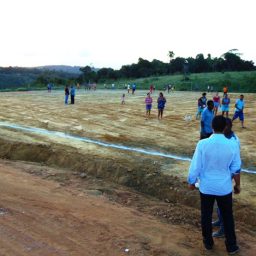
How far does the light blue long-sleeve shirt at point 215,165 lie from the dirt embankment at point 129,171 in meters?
2.00

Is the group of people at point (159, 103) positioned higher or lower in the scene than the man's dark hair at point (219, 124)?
lower

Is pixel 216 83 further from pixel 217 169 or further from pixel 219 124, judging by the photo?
pixel 217 169

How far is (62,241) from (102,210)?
1.63m

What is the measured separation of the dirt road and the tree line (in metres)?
74.4

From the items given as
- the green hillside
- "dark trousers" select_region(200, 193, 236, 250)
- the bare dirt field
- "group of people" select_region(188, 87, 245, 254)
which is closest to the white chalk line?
the bare dirt field

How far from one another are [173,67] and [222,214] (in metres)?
89.3

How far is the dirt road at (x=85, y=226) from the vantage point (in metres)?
6.12

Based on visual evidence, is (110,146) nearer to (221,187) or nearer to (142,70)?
(221,187)

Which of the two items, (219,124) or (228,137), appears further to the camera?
(228,137)

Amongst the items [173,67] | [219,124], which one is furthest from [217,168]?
[173,67]

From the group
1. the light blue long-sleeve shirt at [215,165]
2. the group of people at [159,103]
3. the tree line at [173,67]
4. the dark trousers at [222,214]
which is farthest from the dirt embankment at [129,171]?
the tree line at [173,67]

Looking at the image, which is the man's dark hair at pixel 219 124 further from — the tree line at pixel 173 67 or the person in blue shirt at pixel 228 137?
the tree line at pixel 173 67

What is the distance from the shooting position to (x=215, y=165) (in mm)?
5707

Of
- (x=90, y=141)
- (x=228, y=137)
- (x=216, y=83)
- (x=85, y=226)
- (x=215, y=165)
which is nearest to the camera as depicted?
(x=215, y=165)
